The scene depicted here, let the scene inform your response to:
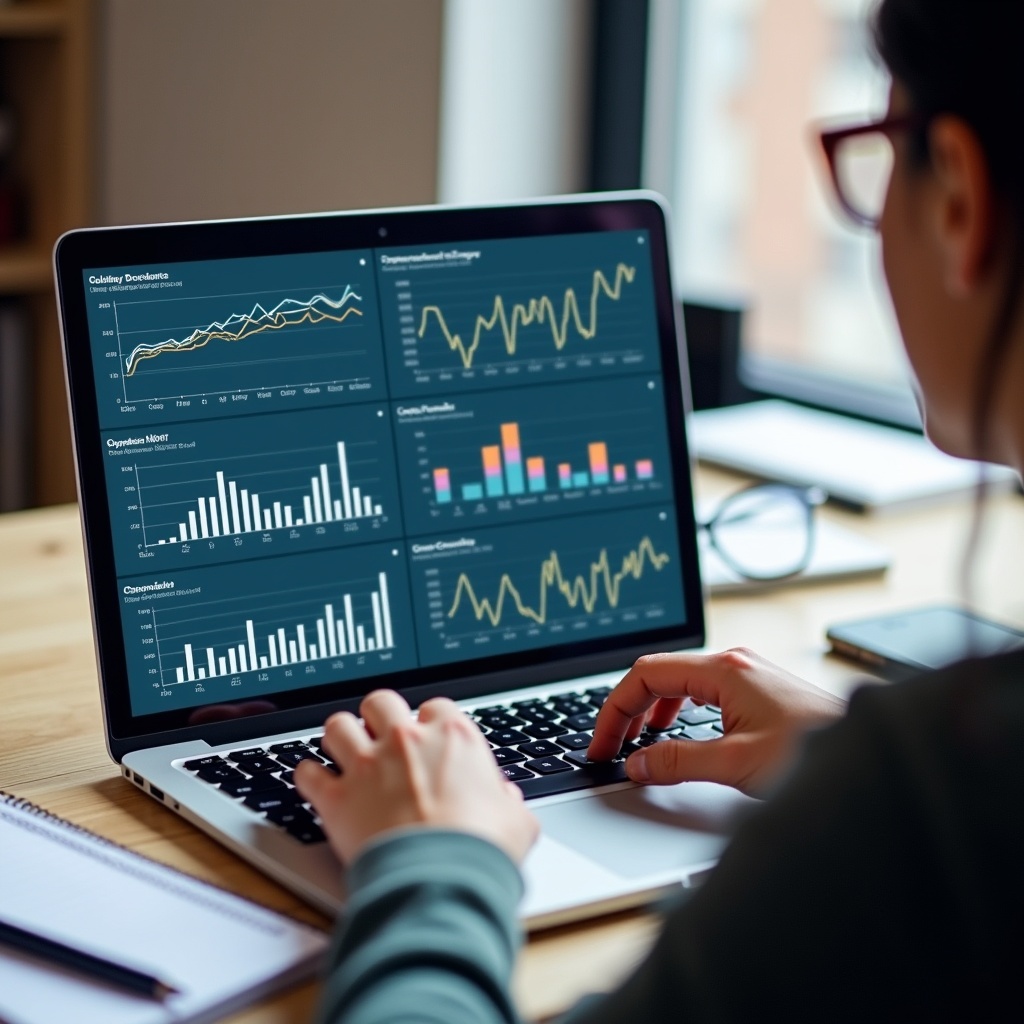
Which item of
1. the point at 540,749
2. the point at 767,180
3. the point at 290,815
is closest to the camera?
the point at 290,815

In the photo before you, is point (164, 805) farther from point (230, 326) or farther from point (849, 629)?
point (849, 629)

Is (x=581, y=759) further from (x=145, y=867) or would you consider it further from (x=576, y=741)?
(x=145, y=867)

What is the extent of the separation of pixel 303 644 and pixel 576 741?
176 millimetres

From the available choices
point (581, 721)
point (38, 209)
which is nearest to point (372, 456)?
point (581, 721)

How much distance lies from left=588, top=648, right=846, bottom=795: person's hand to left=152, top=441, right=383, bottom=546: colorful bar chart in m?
0.20

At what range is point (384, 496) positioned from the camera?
950 mm

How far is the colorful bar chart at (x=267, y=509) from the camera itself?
89cm

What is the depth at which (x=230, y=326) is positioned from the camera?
907mm

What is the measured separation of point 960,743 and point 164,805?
0.48 m

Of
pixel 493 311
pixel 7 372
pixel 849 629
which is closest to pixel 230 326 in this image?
pixel 493 311

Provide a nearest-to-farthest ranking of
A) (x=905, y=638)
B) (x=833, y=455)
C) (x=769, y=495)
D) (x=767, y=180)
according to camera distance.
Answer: (x=905, y=638), (x=769, y=495), (x=833, y=455), (x=767, y=180)

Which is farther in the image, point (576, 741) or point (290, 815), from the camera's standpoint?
point (576, 741)

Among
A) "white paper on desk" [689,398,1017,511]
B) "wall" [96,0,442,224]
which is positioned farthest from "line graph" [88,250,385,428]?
"wall" [96,0,442,224]

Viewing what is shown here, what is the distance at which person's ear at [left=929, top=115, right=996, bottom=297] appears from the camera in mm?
562
